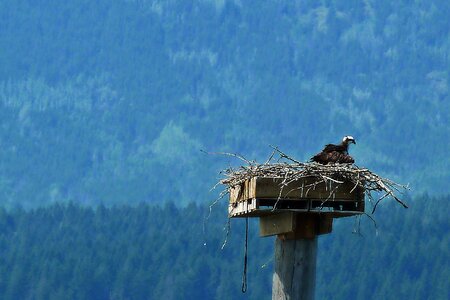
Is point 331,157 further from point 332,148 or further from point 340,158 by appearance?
point 332,148

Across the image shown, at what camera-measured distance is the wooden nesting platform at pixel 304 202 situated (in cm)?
967

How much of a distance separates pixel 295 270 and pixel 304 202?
18.8 inches

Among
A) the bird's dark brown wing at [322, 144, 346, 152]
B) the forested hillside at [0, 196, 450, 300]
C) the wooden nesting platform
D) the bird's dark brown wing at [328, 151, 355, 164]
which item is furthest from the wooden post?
the forested hillside at [0, 196, 450, 300]

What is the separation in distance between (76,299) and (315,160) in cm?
12545

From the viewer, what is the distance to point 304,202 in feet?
32.5

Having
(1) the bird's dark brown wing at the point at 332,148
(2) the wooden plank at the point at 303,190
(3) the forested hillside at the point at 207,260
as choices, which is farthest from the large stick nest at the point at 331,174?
(3) the forested hillside at the point at 207,260

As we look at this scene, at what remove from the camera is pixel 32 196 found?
196 metres

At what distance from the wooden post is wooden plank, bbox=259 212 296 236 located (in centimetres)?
10

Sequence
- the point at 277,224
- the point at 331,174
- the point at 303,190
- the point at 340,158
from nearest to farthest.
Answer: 1. the point at 331,174
2. the point at 303,190
3. the point at 277,224
4. the point at 340,158

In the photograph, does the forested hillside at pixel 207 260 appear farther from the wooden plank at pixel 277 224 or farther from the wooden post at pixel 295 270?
the wooden post at pixel 295 270

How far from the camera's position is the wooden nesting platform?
9672 millimetres

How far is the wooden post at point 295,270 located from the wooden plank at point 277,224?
98mm

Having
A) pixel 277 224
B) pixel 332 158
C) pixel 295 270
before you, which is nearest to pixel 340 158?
pixel 332 158

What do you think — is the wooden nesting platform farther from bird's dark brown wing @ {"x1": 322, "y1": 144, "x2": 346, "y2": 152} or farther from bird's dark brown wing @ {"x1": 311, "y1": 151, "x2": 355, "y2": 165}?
bird's dark brown wing @ {"x1": 322, "y1": 144, "x2": 346, "y2": 152}
